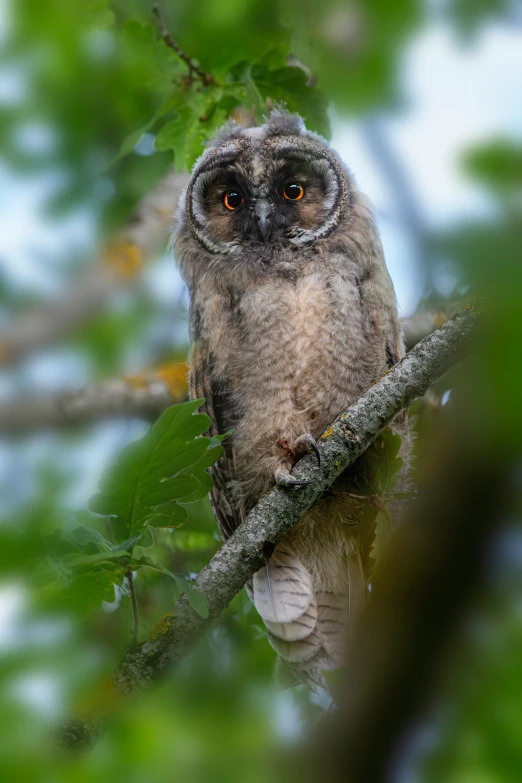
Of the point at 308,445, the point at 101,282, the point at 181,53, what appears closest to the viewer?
the point at 308,445

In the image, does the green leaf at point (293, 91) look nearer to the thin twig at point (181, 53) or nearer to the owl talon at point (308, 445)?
the thin twig at point (181, 53)

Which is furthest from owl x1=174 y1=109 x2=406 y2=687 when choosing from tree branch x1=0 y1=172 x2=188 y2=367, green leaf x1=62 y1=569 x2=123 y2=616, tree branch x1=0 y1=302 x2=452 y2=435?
green leaf x1=62 y1=569 x2=123 y2=616

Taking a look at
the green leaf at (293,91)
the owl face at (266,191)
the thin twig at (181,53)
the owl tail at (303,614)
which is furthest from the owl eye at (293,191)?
the owl tail at (303,614)

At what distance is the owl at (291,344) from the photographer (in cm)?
327

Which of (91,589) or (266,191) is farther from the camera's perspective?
(266,191)

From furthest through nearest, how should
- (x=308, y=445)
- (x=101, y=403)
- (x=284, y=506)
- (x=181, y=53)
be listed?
(x=101, y=403) < (x=181, y=53) < (x=308, y=445) < (x=284, y=506)

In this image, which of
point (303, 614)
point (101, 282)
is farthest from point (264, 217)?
point (303, 614)

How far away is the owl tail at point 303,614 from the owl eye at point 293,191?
163 cm

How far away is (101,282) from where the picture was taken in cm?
435

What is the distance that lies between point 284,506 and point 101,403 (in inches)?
66.5

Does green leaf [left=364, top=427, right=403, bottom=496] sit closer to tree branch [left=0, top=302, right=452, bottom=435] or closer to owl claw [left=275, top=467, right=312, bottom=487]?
owl claw [left=275, top=467, right=312, bottom=487]

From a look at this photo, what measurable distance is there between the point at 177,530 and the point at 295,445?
0.85 meters

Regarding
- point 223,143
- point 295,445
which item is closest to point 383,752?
point 295,445

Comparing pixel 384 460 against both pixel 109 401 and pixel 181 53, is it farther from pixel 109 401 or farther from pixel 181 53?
pixel 181 53
